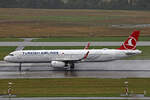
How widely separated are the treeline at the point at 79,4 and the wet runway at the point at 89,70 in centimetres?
10527

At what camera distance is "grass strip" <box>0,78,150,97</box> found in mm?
33844

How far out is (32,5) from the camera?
159875 mm

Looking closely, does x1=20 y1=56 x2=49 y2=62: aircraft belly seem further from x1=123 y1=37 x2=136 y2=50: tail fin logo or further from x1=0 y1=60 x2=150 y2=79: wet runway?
x1=123 y1=37 x2=136 y2=50: tail fin logo

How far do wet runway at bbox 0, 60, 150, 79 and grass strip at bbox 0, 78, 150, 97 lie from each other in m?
3.07

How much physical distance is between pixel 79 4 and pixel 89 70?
117 meters

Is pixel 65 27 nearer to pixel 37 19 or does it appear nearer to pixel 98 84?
pixel 37 19

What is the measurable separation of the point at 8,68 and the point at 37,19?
70.9m

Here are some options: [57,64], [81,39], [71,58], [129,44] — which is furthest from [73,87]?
[81,39]

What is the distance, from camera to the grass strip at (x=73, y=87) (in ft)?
111

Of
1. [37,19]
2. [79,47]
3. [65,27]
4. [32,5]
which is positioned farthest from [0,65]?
[32,5]

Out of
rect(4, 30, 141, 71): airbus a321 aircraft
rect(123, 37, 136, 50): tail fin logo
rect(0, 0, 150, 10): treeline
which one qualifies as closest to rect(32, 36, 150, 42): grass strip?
rect(123, 37, 136, 50): tail fin logo

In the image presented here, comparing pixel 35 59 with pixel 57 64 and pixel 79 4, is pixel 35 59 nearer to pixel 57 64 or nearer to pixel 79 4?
pixel 57 64

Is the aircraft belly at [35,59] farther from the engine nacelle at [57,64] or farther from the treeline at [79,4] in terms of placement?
the treeline at [79,4]

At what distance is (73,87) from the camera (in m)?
37.0
